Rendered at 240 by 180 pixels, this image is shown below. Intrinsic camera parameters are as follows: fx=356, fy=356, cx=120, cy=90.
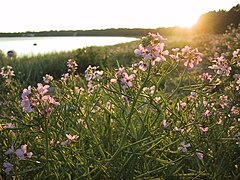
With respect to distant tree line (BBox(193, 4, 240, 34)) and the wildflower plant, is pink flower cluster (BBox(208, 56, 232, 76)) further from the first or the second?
distant tree line (BBox(193, 4, 240, 34))

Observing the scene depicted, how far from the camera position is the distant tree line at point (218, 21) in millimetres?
26775

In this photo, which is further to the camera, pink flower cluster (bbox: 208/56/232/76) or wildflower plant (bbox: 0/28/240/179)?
pink flower cluster (bbox: 208/56/232/76)

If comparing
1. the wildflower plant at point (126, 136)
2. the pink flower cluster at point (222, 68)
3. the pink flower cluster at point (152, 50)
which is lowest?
the wildflower plant at point (126, 136)

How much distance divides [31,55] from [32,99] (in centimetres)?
1070

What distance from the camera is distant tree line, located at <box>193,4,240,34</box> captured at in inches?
1054

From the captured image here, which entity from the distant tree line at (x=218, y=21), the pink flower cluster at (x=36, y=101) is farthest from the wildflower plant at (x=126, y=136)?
the distant tree line at (x=218, y=21)

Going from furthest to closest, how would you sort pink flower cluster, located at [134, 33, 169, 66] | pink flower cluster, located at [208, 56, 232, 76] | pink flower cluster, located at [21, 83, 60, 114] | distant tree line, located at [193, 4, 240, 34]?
distant tree line, located at [193, 4, 240, 34] → pink flower cluster, located at [208, 56, 232, 76] → pink flower cluster, located at [134, 33, 169, 66] → pink flower cluster, located at [21, 83, 60, 114]

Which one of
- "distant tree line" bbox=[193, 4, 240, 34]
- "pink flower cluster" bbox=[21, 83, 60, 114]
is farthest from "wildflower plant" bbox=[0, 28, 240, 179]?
"distant tree line" bbox=[193, 4, 240, 34]

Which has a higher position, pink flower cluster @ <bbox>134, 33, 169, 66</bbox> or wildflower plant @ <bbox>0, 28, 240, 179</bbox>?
pink flower cluster @ <bbox>134, 33, 169, 66</bbox>

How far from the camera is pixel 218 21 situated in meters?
28.6

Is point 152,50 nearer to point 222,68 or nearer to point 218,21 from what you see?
point 222,68

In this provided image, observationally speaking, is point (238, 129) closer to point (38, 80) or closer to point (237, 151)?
point (237, 151)

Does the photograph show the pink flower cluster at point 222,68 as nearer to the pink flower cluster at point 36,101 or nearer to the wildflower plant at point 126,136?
the wildflower plant at point 126,136

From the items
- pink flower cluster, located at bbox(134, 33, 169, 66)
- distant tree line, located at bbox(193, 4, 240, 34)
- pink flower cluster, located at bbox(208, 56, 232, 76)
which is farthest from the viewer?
distant tree line, located at bbox(193, 4, 240, 34)
